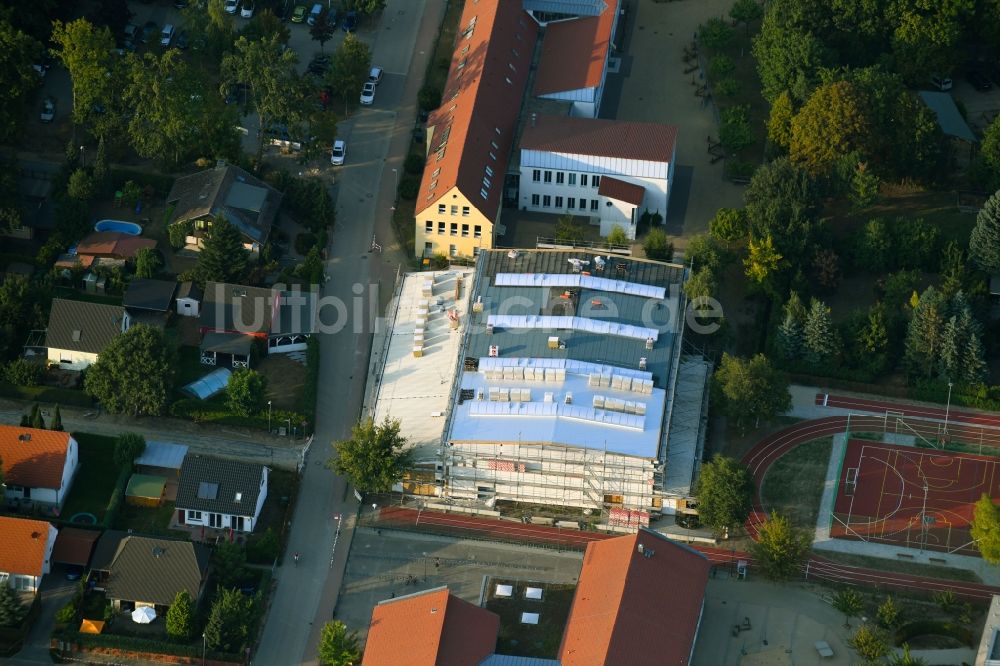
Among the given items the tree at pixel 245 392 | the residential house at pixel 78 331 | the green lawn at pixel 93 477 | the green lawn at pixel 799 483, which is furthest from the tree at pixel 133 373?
the green lawn at pixel 799 483

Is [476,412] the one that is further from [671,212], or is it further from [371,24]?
[371,24]

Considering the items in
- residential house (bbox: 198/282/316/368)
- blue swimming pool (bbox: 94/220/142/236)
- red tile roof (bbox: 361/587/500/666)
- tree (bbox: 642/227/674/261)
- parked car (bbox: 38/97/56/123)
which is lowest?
red tile roof (bbox: 361/587/500/666)

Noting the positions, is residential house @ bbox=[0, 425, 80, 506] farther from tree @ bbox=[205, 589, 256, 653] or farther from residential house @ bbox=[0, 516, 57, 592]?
tree @ bbox=[205, 589, 256, 653]

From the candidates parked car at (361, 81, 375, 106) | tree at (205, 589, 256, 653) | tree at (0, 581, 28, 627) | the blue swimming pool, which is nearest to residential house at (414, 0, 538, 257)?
parked car at (361, 81, 375, 106)

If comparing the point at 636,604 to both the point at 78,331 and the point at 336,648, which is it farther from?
the point at 78,331

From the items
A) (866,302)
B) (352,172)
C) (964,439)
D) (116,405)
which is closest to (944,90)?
(866,302)

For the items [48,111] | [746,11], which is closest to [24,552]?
[48,111]

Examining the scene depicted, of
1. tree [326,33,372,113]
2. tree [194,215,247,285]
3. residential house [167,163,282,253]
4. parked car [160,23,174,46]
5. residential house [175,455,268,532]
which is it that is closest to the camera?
residential house [175,455,268,532]
